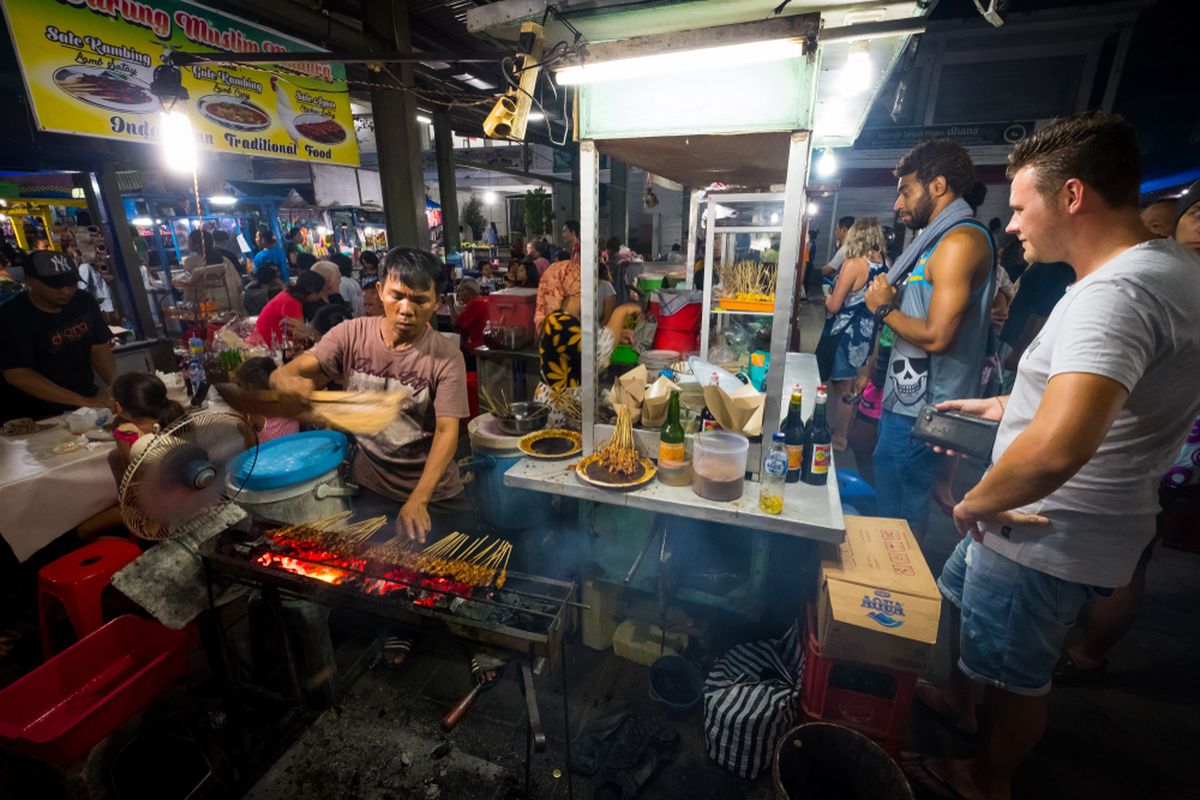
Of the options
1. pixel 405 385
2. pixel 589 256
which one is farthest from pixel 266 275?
pixel 589 256

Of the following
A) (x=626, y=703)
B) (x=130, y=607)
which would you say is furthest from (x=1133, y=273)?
(x=130, y=607)

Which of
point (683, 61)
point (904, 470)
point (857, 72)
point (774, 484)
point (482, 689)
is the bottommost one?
point (482, 689)

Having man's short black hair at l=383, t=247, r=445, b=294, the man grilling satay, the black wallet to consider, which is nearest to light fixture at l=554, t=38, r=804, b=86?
man's short black hair at l=383, t=247, r=445, b=294

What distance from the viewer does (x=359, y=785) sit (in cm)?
274

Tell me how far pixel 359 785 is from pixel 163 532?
1686 mm

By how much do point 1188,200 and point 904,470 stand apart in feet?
6.72

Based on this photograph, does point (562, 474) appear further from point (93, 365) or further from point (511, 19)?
point (93, 365)

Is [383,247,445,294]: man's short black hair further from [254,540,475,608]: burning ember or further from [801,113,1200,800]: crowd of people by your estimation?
[801,113,1200,800]: crowd of people

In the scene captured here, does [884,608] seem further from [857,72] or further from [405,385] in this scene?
[405,385]

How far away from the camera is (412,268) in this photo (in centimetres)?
310

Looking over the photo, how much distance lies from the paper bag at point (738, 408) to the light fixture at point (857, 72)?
1802mm

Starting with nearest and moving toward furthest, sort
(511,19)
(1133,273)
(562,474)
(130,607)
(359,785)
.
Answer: (1133,273) → (511,19) → (359,785) → (562,474) → (130,607)

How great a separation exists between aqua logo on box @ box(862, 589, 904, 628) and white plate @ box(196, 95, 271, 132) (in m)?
6.93

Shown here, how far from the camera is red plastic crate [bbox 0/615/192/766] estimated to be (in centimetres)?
226
